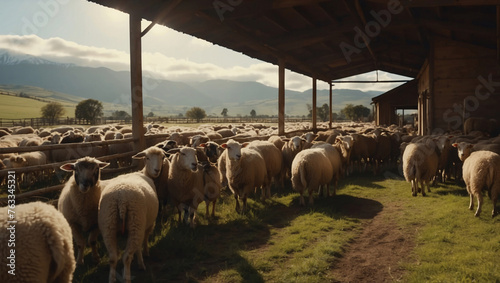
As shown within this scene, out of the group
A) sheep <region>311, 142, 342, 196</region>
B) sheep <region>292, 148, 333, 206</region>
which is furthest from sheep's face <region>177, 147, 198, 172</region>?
sheep <region>311, 142, 342, 196</region>

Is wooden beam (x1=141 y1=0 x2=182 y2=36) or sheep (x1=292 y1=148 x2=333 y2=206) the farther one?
sheep (x1=292 y1=148 x2=333 y2=206)

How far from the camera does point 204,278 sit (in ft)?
15.7

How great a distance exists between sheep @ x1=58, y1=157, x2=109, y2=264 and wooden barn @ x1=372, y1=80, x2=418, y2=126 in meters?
29.3

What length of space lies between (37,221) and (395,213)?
711cm

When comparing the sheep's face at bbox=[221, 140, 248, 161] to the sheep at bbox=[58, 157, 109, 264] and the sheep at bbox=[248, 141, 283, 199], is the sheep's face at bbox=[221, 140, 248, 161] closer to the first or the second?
the sheep at bbox=[248, 141, 283, 199]

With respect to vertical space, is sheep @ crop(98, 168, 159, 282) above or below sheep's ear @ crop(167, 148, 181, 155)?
below

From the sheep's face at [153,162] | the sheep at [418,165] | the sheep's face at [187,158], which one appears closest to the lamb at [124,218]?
the sheep's face at [153,162]

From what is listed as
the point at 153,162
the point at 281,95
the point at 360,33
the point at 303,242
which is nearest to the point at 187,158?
the point at 153,162

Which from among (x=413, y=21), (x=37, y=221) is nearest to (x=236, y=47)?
(x=413, y=21)

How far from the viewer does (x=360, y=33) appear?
13805 mm

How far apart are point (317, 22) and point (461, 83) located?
22.8 feet

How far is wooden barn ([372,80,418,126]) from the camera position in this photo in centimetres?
3071

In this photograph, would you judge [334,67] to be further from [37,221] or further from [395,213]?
[37,221]

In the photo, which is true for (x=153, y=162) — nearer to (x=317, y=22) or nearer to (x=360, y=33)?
(x=317, y=22)
